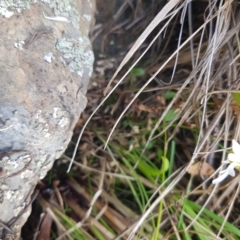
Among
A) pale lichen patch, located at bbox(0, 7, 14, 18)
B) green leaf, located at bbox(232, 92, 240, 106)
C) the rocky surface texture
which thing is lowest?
green leaf, located at bbox(232, 92, 240, 106)

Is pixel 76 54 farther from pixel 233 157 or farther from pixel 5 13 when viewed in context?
pixel 233 157

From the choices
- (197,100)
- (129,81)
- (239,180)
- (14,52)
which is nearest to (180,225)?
(239,180)

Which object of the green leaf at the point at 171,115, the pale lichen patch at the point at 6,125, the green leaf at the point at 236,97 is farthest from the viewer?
the green leaf at the point at 171,115

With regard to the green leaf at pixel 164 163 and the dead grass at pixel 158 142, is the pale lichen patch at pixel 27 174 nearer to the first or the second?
the dead grass at pixel 158 142

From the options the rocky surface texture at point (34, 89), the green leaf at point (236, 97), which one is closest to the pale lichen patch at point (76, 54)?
the rocky surface texture at point (34, 89)

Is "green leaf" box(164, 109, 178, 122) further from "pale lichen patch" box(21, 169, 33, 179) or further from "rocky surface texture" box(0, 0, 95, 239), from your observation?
"pale lichen patch" box(21, 169, 33, 179)

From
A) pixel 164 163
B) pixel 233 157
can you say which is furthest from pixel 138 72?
pixel 233 157

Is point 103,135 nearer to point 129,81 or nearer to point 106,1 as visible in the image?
point 129,81

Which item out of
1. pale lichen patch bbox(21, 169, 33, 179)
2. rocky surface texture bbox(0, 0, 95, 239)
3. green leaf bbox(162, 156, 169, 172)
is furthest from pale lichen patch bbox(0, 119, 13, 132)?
green leaf bbox(162, 156, 169, 172)
